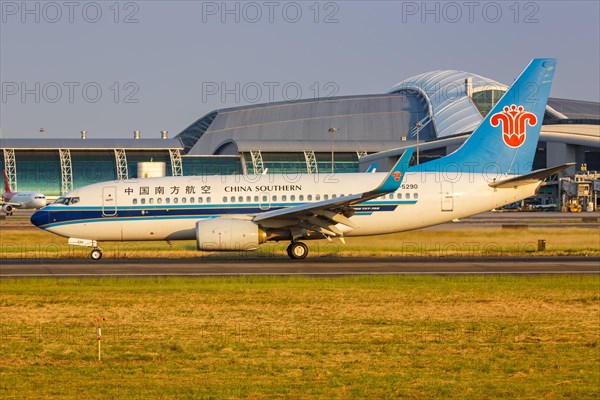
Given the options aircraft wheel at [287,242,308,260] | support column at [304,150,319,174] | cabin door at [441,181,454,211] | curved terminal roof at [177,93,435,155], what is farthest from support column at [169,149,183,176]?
cabin door at [441,181,454,211]

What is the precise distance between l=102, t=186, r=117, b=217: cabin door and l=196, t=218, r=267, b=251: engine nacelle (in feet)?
15.8

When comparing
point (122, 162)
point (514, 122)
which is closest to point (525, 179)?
point (514, 122)

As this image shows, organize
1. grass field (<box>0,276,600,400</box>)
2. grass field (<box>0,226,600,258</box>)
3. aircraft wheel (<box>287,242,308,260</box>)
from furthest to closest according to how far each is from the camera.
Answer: grass field (<box>0,226,600,258</box>) < aircraft wheel (<box>287,242,308,260</box>) < grass field (<box>0,276,600,400</box>)

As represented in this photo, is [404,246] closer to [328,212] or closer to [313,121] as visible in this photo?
[328,212]

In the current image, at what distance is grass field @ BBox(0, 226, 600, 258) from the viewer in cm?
3869

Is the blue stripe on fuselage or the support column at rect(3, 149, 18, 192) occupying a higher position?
the support column at rect(3, 149, 18, 192)

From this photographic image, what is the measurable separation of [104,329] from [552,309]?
34.9 feet

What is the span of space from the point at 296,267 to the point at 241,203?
5.07m

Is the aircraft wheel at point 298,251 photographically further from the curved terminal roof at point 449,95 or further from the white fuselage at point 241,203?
the curved terminal roof at point 449,95

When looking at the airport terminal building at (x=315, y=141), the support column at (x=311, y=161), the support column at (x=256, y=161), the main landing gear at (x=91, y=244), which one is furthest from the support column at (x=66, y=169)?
the main landing gear at (x=91, y=244)

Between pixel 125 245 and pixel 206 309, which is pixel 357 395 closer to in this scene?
pixel 206 309

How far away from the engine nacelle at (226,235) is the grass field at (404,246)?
4.34 m

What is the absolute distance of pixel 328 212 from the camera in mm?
34156

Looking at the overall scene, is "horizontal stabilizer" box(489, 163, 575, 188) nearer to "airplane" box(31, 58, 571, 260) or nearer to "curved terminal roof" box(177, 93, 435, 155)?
"airplane" box(31, 58, 571, 260)
